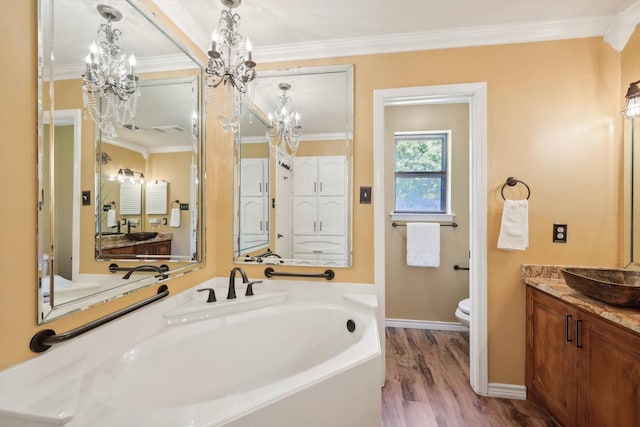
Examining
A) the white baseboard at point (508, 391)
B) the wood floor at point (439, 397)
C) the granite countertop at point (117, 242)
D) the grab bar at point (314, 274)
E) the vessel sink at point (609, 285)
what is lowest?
the wood floor at point (439, 397)

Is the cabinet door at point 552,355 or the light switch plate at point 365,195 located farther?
the light switch plate at point 365,195

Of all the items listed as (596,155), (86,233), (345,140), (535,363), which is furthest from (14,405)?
(596,155)

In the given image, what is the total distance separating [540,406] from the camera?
1.64m

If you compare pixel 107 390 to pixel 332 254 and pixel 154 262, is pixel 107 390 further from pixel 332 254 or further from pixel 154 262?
pixel 332 254

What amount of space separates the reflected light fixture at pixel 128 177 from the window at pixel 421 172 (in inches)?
96.4

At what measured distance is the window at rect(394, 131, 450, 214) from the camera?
292 centimetres

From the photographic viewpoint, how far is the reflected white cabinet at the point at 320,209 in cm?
185

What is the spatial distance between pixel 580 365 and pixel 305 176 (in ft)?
6.34

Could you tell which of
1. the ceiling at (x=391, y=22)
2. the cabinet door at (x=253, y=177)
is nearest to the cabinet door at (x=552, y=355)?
the ceiling at (x=391, y=22)

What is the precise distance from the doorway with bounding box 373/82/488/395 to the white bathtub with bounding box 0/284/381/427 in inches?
18.7

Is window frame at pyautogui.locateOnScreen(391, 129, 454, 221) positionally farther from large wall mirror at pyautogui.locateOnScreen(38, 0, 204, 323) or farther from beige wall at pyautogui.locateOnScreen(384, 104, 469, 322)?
large wall mirror at pyautogui.locateOnScreen(38, 0, 204, 323)

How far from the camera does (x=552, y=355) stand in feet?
4.95

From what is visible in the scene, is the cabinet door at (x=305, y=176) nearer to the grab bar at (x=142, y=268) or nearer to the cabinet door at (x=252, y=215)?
the cabinet door at (x=252, y=215)

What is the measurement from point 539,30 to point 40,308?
9.75ft
